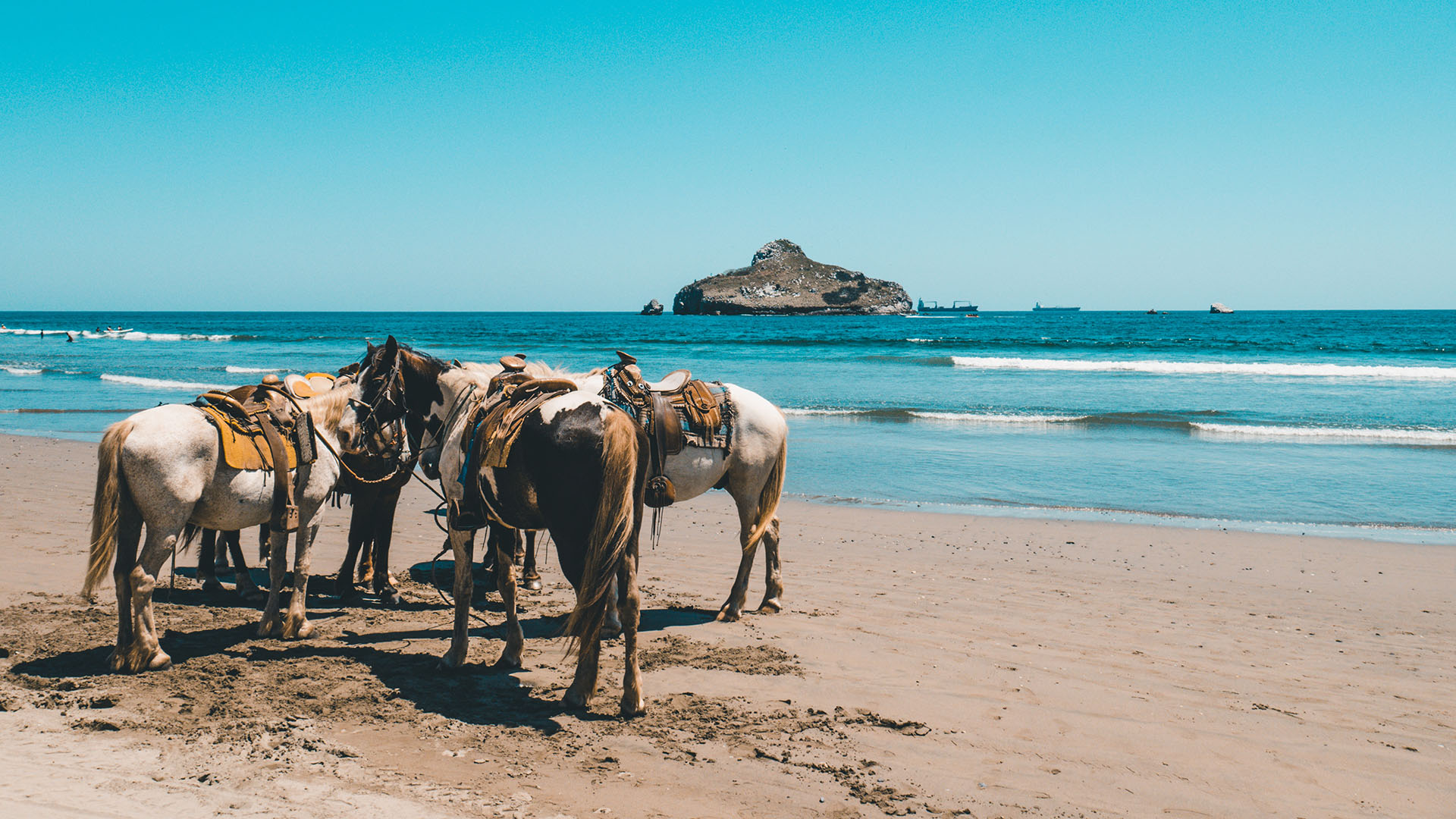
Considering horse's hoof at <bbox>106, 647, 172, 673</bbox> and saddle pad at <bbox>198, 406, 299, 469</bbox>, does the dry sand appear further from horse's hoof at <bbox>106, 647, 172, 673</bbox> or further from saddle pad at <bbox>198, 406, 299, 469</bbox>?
saddle pad at <bbox>198, 406, 299, 469</bbox>

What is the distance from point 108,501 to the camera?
4121 mm

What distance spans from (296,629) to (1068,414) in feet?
57.3

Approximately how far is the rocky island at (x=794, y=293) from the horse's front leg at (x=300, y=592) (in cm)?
9993

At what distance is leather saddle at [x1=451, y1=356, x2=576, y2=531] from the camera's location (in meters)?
4.09

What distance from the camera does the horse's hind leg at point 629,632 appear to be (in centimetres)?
395

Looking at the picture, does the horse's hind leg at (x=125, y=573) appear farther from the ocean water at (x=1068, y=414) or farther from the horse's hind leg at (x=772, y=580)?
the horse's hind leg at (x=772, y=580)

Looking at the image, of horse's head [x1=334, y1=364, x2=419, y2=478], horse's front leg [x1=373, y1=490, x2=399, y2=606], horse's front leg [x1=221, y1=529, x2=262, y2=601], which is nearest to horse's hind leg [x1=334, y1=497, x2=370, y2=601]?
horse's front leg [x1=373, y1=490, x2=399, y2=606]

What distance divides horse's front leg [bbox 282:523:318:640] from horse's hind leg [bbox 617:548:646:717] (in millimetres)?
2231

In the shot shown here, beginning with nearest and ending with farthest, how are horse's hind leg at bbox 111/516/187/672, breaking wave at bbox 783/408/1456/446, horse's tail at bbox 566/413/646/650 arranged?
horse's tail at bbox 566/413/646/650 < horse's hind leg at bbox 111/516/187/672 < breaking wave at bbox 783/408/1456/446

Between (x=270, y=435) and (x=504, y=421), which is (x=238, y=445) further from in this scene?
(x=504, y=421)

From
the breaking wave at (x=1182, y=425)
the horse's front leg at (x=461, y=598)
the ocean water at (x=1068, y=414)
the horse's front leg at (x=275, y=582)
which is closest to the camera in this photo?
the horse's front leg at (x=461, y=598)

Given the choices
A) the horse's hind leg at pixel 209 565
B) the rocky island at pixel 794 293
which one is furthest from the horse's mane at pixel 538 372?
the rocky island at pixel 794 293

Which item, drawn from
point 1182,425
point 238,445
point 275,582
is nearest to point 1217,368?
point 1182,425

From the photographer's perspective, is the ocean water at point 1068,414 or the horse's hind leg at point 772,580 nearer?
the horse's hind leg at point 772,580
